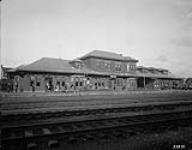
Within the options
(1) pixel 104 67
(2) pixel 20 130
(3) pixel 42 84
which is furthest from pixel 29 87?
(2) pixel 20 130

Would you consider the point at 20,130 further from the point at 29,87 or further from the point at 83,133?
the point at 29,87

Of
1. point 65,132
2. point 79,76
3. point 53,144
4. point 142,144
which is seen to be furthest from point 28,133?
point 79,76

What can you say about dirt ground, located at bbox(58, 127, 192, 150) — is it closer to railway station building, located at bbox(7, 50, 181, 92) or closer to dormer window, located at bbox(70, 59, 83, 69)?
railway station building, located at bbox(7, 50, 181, 92)

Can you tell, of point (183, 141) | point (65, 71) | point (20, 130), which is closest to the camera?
point (183, 141)

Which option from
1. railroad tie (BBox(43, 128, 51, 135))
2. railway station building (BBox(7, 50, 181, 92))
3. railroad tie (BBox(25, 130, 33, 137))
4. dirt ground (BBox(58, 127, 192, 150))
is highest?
railway station building (BBox(7, 50, 181, 92))

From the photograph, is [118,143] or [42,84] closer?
[118,143]

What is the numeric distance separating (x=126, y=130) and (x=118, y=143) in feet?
5.89

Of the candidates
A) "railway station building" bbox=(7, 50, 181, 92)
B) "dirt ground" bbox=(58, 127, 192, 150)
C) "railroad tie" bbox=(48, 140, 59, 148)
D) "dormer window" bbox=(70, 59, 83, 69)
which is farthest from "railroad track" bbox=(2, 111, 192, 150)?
"dormer window" bbox=(70, 59, 83, 69)

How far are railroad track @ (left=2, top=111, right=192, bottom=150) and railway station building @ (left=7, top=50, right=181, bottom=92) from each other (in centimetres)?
2809

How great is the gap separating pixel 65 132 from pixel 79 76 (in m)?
33.3

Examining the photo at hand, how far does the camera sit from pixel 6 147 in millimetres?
5363

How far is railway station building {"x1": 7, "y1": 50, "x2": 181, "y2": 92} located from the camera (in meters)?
34.2

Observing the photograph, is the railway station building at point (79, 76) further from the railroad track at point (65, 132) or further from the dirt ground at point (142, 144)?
the dirt ground at point (142, 144)

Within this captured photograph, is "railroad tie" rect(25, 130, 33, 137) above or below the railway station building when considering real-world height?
below
